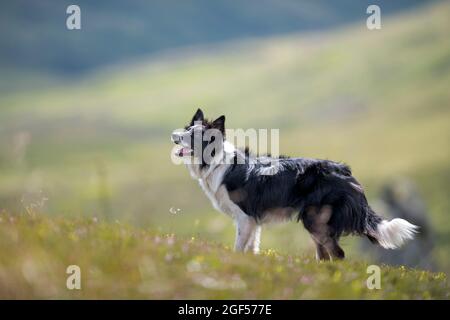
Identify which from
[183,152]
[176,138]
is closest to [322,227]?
[183,152]

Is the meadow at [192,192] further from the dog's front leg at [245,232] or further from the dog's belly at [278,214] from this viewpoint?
the dog's belly at [278,214]

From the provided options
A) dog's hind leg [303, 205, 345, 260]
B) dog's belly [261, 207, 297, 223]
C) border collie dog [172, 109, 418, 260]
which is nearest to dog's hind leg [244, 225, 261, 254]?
border collie dog [172, 109, 418, 260]

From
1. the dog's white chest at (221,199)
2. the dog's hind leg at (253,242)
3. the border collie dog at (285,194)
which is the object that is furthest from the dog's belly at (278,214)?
the dog's white chest at (221,199)

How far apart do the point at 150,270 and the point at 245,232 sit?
427cm

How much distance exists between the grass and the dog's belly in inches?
65.5

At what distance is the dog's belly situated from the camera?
14.4 metres

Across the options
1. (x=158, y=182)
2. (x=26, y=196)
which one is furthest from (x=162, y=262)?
(x=158, y=182)

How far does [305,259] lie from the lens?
13.2 m

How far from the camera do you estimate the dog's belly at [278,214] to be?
567 inches

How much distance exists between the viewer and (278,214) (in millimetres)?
14531

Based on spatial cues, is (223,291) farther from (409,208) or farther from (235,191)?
(409,208)

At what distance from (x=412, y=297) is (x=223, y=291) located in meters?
3.52

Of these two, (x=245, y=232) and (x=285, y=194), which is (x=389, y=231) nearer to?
(x=285, y=194)

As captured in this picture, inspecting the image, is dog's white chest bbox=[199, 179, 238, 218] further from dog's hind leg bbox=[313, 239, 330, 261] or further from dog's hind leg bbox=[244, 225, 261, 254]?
dog's hind leg bbox=[313, 239, 330, 261]
